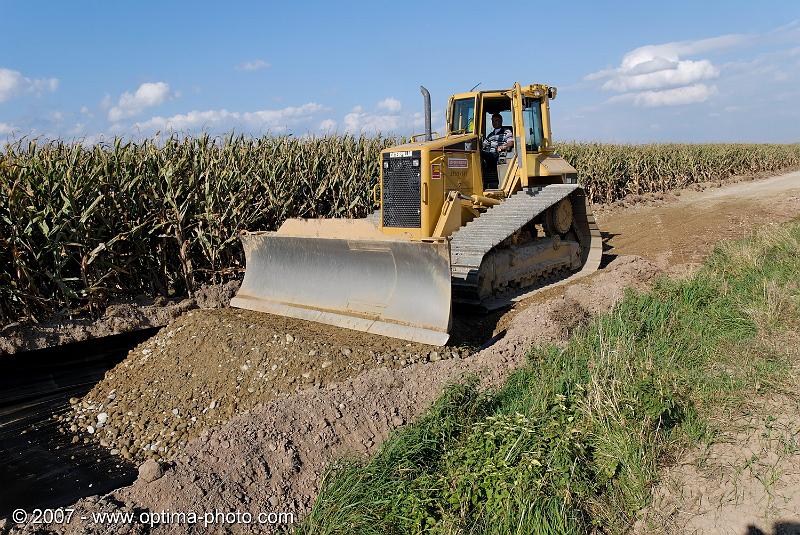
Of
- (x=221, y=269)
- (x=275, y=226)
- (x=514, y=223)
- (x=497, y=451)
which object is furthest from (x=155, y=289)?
(x=497, y=451)

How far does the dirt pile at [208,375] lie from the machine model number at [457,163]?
285cm

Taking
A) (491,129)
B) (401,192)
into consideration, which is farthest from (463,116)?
(401,192)

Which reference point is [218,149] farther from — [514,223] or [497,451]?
[497,451]

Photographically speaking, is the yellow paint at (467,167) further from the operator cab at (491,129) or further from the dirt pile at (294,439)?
the dirt pile at (294,439)

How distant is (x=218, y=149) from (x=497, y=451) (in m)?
7.49

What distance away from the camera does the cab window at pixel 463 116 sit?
29.7ft

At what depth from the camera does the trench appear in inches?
173

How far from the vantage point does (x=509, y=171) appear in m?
9.27

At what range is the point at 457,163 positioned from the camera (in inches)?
330

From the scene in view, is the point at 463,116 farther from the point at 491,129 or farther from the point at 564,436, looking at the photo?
the point at 564,436

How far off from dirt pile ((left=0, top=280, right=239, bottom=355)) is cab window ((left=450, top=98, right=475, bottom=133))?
3.90 meters

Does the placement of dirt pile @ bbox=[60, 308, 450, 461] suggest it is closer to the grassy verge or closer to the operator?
the grassy verge

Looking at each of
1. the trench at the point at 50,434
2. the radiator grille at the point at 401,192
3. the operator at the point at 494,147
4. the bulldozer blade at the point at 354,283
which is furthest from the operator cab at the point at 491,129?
the trench at the point at 50,434

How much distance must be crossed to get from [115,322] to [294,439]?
4.46 m
